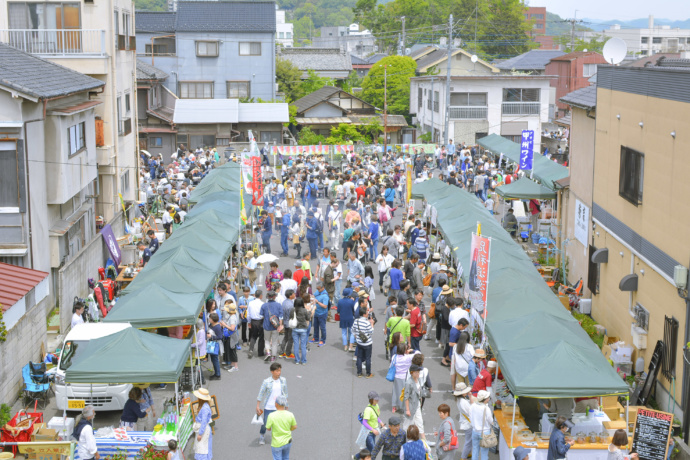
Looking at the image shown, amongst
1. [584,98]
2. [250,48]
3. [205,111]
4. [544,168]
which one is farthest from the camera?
[250,48]

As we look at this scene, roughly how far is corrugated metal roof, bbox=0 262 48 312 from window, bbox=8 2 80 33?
1241cm

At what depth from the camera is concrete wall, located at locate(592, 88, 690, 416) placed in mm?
14234

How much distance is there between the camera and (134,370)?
12.3m

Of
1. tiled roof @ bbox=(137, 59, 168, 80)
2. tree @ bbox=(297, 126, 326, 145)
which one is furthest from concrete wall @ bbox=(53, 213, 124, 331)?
tree @ bbox=(297, 126, 326, 145)

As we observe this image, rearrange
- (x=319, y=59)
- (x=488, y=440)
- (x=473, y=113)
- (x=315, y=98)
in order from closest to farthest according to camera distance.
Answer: (x=488, y=440) < (x=473, y=113) < (x=315, y=98) < (x=319, y=59)

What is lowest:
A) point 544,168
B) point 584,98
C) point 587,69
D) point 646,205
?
point 544,168

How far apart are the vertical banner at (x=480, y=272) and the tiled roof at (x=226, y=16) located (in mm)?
48440

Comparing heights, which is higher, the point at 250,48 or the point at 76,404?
the point at 250,48

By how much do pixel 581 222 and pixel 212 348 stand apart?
11.1 metres

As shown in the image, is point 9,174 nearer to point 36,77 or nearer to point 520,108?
point 36,77

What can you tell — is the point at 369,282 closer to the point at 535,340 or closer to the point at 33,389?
the point at 535,340

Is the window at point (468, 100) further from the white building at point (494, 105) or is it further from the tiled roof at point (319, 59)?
the tiled roof at point (319, 59)

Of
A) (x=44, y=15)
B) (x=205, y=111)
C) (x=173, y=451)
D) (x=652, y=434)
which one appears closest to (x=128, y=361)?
(x=173, y=451)

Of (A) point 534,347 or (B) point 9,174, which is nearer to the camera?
(A) point 534,347
